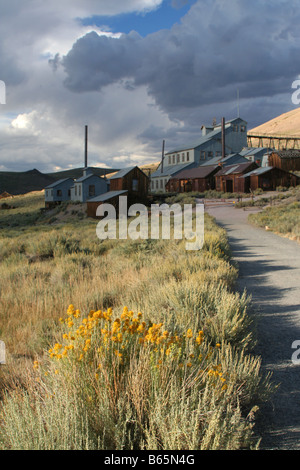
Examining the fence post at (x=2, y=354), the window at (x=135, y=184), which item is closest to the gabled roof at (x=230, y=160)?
the window at (x=135, y=184)

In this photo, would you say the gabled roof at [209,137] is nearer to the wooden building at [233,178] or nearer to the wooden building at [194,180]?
the wooden building at [194,180]

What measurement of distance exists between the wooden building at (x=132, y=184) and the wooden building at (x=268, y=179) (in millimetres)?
13865

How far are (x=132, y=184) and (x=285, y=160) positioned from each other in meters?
26.3

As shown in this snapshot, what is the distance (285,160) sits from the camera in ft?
179

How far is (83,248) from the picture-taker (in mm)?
13797

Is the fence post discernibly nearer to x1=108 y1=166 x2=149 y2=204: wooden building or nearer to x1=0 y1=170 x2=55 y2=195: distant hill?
x1=108 y1=166 x2=149 y2=204: wooden building

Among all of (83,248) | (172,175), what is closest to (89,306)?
(83,248)

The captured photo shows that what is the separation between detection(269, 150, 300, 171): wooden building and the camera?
179 feet

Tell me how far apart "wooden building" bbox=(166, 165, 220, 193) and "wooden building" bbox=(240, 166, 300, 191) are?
6576 mm

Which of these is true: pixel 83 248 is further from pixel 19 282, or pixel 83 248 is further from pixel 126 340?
pixel 126 340

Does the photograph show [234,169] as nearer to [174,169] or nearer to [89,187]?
[174,169]

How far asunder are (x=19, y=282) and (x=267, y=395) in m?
6.71

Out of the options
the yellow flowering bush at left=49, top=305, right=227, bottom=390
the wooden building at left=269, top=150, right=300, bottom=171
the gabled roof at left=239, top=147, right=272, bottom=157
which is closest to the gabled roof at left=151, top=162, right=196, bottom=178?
the gabled roof at left=239, top=147, right=272, bottom=157

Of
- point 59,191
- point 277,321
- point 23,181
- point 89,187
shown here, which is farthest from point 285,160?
point 23,181
